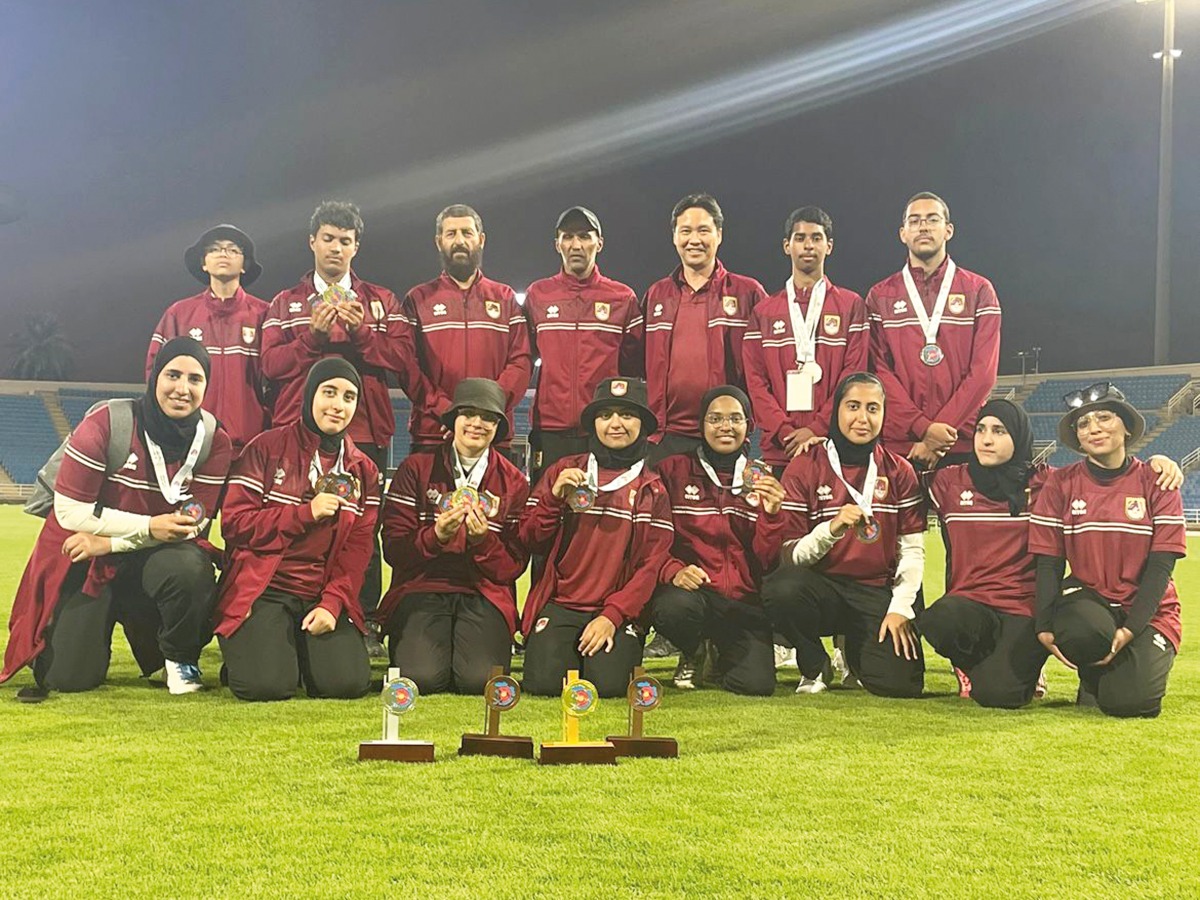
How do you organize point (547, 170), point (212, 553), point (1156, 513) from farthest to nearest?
point (547, 170) < point (212, 553) < point (1156, 513)

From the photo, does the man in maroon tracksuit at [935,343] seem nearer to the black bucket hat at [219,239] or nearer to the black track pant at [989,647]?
the black track pant at [989,647]

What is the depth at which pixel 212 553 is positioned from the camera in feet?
15.9

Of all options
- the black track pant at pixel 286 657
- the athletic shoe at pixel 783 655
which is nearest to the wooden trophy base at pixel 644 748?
the black track pant at pixel 286 657

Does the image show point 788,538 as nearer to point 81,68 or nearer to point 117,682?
point 117,682

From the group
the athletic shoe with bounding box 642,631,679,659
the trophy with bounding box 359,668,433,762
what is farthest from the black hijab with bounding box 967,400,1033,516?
the trophy with bounding box 359,668,433,762

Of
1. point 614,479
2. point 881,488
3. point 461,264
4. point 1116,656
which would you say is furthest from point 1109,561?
point 461,264

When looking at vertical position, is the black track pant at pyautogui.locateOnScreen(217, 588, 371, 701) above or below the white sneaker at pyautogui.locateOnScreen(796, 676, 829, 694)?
above

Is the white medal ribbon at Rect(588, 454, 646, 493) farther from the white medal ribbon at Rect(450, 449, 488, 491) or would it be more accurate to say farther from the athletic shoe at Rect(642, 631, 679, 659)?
the athletic shoe at Rect(642, 631, 679, 659)

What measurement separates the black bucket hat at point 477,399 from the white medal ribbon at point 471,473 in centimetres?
17

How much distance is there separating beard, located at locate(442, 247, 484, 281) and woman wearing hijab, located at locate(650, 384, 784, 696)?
1562 mm

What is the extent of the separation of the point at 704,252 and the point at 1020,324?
36.4 m

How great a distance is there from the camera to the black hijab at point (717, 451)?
496cm

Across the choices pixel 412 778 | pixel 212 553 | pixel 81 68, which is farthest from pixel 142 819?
pixel 81 68

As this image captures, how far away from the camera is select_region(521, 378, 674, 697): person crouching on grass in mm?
4621
